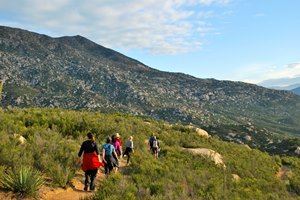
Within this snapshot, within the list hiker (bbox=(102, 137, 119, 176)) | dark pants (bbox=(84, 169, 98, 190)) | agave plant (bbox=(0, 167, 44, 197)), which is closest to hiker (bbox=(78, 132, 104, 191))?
dark pants (bbox=(84, 169, 98, 190))

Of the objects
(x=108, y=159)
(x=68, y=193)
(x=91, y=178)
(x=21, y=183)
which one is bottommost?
(x=68, y=193)

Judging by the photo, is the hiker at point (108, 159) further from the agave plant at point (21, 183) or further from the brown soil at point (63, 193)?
the agave plant at point (21, 183)

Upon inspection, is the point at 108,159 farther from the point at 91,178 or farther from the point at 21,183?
the point at 21,183

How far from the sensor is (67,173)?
11.6 metres

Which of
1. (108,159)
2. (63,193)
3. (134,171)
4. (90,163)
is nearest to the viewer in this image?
(63,193)

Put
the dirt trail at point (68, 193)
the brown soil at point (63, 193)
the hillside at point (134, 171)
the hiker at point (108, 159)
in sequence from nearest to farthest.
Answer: the brown soil at point (63, 193) → the dirt trail at point (68, 193) → the hillside at point (134, 171) → the hiker at point (108, 159)

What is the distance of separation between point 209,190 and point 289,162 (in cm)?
2302

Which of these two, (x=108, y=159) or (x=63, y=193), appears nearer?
(x=63, y=193)

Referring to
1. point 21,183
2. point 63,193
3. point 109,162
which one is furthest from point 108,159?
point 21,183

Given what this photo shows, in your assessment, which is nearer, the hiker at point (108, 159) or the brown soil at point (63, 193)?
the brown soil at point (63, 193)

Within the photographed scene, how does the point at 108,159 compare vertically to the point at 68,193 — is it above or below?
above

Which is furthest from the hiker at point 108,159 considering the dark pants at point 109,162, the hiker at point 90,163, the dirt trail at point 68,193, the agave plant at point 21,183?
the agave plant at point 21,183

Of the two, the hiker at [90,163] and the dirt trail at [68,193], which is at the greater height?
the hiker at [90,163]

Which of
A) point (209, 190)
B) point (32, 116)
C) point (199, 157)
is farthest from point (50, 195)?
point (32, 116)
